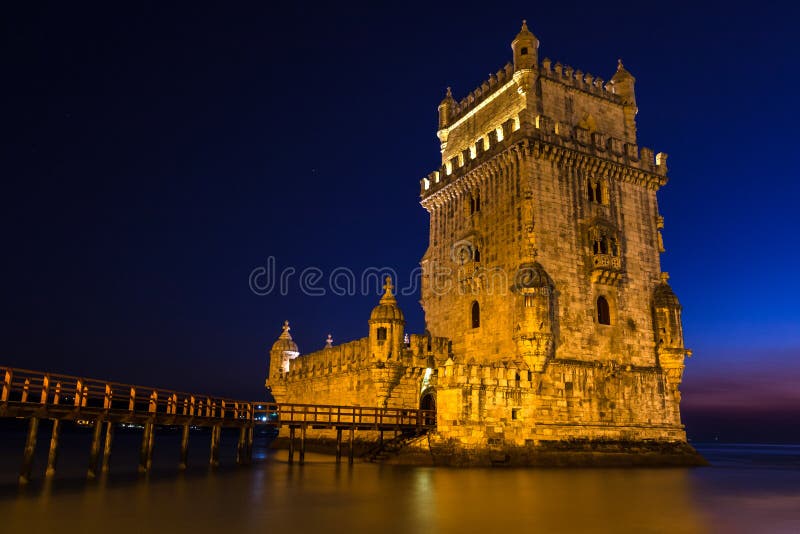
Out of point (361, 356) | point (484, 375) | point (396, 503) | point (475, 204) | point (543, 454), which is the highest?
point (475, 204)

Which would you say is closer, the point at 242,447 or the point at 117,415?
the point at 117,415

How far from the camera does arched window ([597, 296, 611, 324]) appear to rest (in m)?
32.5

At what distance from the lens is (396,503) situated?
675 inches

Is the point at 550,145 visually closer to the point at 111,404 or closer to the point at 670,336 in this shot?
the point at 670,336

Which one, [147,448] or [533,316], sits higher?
[533,316]

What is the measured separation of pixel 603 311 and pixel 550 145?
29.6ft

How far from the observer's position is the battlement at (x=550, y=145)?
3269cm

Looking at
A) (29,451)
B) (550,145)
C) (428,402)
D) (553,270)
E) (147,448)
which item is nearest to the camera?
(29,451)

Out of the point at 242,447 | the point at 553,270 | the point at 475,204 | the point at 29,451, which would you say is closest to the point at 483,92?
the point at 475,204

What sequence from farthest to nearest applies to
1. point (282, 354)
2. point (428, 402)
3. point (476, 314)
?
point (282, 354)
point (428, 402)
point (476, 314)

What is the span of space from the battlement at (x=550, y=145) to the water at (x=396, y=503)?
1657cm

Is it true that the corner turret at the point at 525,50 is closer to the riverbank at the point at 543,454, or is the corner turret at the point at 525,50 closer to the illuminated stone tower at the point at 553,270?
the illuminated stone tower at the point at 553,270

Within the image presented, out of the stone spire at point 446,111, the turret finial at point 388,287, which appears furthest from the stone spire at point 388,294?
the stone spire at point 446,111

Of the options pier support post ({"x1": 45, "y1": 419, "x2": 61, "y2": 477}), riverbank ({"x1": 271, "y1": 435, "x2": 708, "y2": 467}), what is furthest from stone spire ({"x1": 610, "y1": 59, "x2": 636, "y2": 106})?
pier support post ({"x1": 45, "y1": 419, "x2": 61, "y2": 477})
